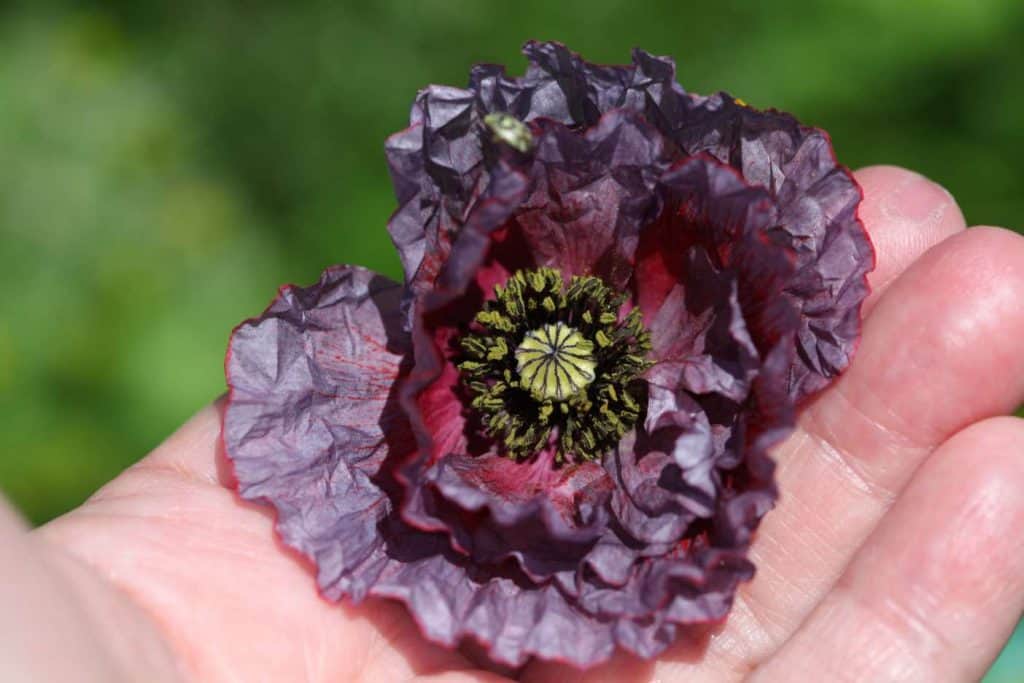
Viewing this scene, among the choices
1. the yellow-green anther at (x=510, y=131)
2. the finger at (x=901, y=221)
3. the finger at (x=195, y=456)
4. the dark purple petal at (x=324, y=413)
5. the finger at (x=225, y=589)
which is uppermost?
the finger at (x=901, y=221)

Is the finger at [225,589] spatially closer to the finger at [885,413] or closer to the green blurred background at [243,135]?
the finger at [885,413]

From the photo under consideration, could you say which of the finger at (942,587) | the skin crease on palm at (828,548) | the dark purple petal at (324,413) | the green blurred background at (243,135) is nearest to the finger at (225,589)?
the skin crease on palm at (828,548)

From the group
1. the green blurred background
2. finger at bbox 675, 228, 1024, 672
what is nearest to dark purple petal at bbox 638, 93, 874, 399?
finger at bbox 675, 228, 1024, 672

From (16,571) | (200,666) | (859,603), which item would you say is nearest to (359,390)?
(200,666)

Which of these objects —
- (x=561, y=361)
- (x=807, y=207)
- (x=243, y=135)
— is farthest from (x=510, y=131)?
(x=243, y=135)

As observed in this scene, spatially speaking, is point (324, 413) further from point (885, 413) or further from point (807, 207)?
point (885, 413)

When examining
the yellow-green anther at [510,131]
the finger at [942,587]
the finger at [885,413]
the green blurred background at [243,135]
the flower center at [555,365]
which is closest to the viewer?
the finger at [942,587]

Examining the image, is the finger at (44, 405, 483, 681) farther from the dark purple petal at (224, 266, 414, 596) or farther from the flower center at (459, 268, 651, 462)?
the flower center at (459, 268, 651, 462)
